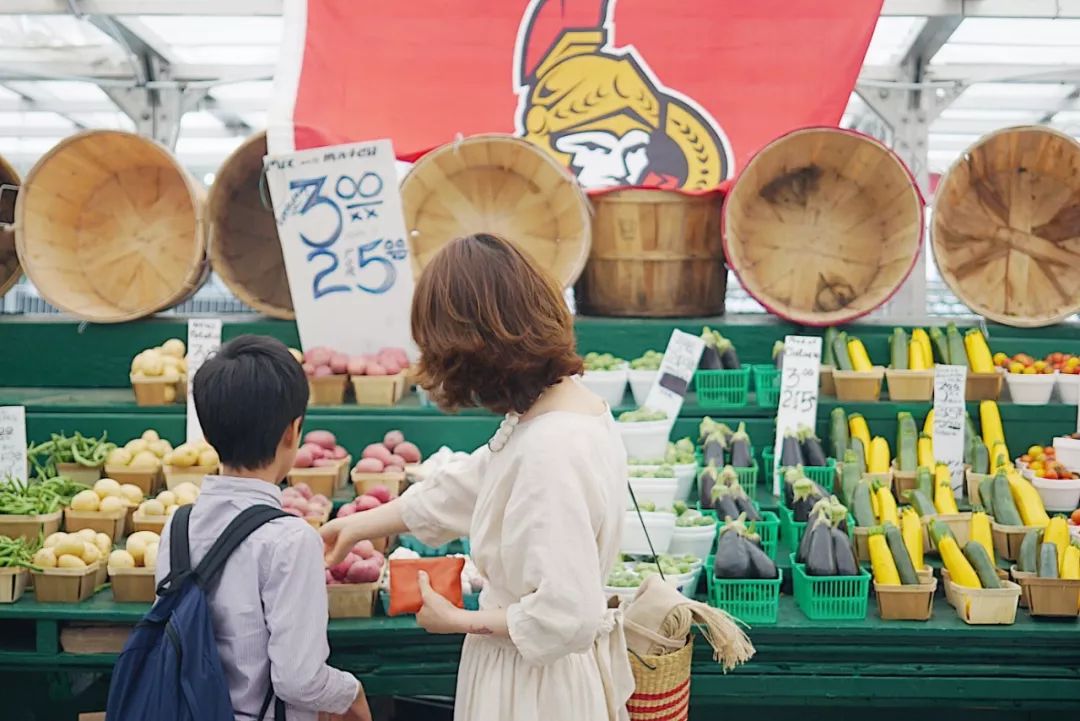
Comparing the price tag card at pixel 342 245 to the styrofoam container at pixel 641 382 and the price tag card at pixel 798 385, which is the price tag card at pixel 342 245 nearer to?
the styrofoam container at pixel 641 382

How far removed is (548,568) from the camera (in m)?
1.78

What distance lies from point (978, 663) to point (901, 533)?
431mm

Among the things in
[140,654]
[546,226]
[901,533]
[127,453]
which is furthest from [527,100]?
[140,654]

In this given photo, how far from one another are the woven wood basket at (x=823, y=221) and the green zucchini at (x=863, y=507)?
1.12m

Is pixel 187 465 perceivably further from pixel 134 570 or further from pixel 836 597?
pixel 836 597

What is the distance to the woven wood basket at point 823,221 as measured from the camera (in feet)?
15.1

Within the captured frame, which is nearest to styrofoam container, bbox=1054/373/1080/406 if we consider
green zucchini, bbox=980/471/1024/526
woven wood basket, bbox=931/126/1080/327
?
woven wood basket, bbox=931/126/1080/327

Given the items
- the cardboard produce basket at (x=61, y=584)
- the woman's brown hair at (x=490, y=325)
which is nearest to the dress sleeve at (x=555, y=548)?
the woman's brown hair at (x=490, y=325)

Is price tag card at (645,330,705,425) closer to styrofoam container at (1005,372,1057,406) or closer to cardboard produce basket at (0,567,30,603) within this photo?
styrofoam container at (1005,372,1057,406)

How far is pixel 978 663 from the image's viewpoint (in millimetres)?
3182

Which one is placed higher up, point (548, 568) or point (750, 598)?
point (548, 568)

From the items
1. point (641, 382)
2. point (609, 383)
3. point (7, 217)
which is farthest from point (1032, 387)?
point (7, 217)

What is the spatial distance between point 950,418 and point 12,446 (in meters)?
3.32

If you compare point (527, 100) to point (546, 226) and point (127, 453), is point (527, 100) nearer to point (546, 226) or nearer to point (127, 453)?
point (546, 226)
